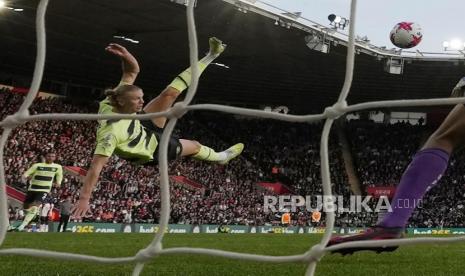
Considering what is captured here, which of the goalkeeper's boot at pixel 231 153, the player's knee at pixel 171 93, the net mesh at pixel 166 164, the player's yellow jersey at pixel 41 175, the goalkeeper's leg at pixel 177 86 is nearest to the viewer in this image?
the net mesh at pixel 166 164

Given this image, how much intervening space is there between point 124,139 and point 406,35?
43.9ft

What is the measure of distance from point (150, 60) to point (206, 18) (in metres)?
5.97

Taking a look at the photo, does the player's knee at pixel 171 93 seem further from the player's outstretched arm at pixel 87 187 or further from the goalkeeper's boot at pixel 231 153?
the goalkeeper's boot at pixel 231 153

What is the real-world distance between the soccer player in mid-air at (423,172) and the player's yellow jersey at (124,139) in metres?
2.35

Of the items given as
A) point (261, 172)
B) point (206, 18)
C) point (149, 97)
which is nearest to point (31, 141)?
point (206, 18)

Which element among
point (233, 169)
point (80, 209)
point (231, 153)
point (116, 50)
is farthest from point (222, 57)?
point (80, 209)

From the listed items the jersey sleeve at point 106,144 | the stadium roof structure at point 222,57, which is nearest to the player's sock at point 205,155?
the jersey sleeve at point 106,144

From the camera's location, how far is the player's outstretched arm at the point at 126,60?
14.5ft

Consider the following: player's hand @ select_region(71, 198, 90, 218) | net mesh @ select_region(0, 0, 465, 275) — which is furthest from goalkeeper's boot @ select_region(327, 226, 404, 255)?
player's hand @ select_region(71, 198, 90, 218)

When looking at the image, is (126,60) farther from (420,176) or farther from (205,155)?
(420,176)

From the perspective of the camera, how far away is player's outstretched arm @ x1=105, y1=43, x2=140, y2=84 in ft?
14.5

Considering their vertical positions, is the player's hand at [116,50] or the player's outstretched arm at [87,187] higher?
the player's hand at [116,50]

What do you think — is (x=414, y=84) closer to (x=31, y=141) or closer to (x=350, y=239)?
(x=31, y=141)

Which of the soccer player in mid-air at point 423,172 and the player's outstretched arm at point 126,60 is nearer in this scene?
the soccer player in mid-air at point 423,172
